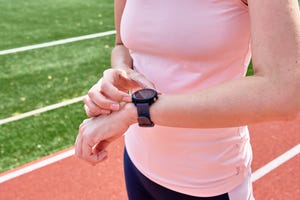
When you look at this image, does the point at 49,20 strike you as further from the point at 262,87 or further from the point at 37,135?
the point at 262,87

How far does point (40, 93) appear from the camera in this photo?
4324 millimetres

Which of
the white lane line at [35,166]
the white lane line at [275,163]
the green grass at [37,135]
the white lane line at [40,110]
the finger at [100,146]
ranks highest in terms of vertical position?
the finger at [100,146]

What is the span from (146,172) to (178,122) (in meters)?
0.39

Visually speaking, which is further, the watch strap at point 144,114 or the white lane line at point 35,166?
the white lane line at point 35,166

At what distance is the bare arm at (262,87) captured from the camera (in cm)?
77

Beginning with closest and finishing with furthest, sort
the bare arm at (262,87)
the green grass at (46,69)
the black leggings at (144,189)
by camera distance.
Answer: the bare arm at (262,87) < the black leggings at (144,189) < the green grass at (46,69)

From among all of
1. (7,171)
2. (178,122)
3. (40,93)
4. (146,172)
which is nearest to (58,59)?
(40,93)

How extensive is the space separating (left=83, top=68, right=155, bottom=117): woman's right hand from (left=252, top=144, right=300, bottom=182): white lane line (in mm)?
2077

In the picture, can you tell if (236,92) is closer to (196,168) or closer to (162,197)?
(196,168)

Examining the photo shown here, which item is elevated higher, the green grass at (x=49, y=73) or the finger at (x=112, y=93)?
the finger at (x=112, y=93)

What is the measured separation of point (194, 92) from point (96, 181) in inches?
86.3

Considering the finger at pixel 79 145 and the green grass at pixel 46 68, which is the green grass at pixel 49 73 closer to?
the green grass at pixel 46 68

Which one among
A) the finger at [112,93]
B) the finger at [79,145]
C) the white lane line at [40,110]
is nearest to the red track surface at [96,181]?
the white lane line at [40,110]

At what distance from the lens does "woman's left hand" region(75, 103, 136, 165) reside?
95cm
